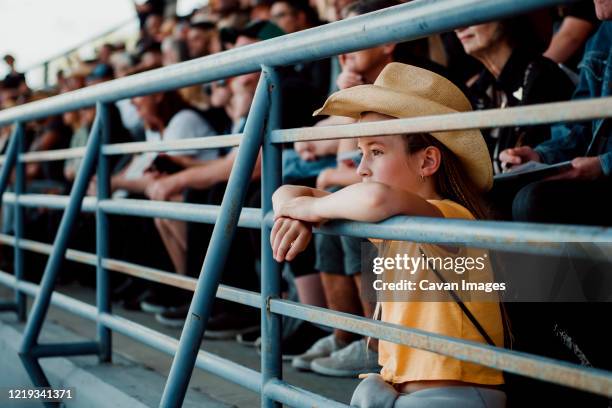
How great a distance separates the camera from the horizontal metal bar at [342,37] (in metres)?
1.33

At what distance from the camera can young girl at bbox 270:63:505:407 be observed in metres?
1.60

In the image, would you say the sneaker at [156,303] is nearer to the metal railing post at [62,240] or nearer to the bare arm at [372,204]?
the metal railing post at [62,240]

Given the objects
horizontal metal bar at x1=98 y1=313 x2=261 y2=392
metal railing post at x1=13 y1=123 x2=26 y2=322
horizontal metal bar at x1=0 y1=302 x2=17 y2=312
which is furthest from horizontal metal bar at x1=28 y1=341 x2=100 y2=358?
horizontal metal bar at x1=0 y1=302 x2=17 y2=312

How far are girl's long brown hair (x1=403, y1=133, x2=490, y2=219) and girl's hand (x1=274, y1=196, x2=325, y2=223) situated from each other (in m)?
A: 0.26

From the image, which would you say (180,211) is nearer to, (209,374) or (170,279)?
(170,279)

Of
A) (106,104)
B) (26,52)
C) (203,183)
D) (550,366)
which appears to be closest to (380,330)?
(550,366)

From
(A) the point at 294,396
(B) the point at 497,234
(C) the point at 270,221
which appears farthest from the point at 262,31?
(B) the point at 497,234

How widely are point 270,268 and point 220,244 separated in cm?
14

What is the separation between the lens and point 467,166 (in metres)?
1.79

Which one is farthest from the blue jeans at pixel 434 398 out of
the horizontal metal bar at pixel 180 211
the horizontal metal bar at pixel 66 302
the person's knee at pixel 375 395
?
the horizontal metal bar at pixel 66 302

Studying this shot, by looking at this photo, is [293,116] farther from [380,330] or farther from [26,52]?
[26,52]

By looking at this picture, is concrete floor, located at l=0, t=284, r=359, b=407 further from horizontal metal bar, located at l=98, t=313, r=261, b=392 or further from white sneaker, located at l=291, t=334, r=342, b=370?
horizontal metal bar, located at l=98, t=313, r=261, b=392

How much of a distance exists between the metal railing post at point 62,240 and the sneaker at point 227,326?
2.76 feet

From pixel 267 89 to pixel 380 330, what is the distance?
27.5 inches
